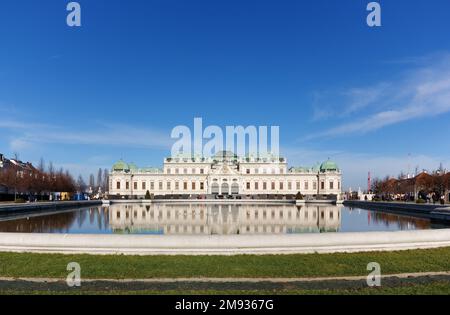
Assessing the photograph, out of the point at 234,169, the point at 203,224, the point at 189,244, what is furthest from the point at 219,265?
the point at 234,169

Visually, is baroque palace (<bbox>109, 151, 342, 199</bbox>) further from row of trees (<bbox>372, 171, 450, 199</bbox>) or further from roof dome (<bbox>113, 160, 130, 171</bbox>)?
row of trees (<bbox>372, 171, 450, 199</bbox>)

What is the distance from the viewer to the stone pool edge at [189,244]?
13.0 meters

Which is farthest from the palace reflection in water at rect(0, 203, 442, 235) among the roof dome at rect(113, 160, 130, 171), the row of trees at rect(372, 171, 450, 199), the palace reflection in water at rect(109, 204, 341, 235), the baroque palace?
the roof dome at rect(113, 160, 130, 171)

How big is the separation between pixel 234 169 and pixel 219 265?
9845 cm

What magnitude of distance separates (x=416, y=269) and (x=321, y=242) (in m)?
3.02

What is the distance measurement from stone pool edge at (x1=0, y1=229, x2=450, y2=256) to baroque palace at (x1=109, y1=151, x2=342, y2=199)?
96.3m

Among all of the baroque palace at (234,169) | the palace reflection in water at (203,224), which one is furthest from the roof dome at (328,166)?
the palace reflection in water at (203,224)

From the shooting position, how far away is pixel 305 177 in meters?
113

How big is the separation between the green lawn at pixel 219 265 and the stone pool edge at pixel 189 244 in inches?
19.3

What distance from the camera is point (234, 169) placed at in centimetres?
10988

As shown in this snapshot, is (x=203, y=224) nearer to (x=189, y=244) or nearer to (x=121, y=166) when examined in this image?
Result: (x=189, y=244)

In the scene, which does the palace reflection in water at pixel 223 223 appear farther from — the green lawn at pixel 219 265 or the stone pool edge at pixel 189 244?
the green lawn at pixel 219 265
